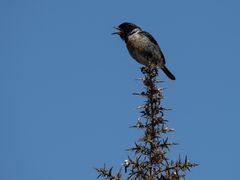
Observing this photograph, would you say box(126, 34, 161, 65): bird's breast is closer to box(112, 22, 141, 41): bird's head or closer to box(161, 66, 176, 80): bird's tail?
box(112, 22, 141, 41): bird's head

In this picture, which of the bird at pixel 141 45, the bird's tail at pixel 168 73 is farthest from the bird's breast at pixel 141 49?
the bird's tail at pixel 168 73

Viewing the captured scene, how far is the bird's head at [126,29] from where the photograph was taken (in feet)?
35.3

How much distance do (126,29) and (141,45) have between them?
0.75m

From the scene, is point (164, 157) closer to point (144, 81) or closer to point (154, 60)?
point (144, 81)

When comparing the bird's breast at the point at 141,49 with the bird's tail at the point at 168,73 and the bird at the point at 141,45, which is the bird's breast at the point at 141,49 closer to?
the bird at the point at 141,45

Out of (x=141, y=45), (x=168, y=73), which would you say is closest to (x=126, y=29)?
(x=141, y=45)

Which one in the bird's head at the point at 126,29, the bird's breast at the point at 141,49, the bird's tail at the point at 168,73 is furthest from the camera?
the bird's tail at the point at 168,73

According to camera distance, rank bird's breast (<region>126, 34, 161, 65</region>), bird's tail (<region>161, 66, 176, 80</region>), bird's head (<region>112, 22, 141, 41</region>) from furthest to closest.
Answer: bird's tail (<region>161, 66, 176, 80</region>)
bird's head (<region>112, 22, 141, 41</region>)
bird's breast (<region>126, 34, 161, 65</region>)

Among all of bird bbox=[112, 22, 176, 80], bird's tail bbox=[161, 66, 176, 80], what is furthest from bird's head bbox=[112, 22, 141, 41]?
bird's tail bbox=[161, 66, 176, 80]

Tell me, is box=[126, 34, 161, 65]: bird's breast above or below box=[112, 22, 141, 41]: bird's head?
below

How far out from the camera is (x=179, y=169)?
3.23 metres

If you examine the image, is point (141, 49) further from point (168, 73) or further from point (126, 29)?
point (168, 73)

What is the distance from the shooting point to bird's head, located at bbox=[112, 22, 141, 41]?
1076 centimetres

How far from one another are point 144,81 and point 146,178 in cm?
108
